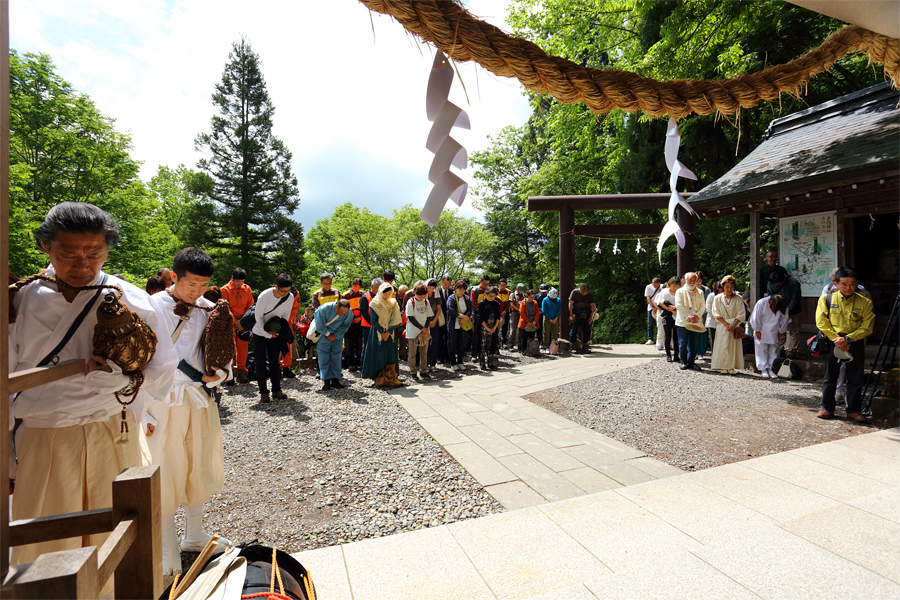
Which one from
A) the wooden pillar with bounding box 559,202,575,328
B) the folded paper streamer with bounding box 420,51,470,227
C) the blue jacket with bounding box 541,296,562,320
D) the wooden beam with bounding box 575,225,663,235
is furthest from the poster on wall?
the folded paper streamer with bounding box 420,51,470,227

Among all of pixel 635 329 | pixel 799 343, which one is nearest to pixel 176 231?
pixel 635 329

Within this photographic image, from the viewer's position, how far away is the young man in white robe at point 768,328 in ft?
25.7

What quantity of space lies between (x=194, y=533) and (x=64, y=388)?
5.74 ft

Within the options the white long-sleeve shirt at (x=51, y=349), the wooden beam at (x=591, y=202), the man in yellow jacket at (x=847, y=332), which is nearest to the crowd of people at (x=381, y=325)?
the wooden beam at (x=591, y=202)

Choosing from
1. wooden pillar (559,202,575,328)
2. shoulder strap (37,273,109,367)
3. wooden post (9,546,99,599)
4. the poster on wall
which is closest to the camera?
wooden post (9,546,99,599)

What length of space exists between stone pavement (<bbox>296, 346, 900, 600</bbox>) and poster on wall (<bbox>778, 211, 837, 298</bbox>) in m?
4.92

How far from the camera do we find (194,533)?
2881 millimetres

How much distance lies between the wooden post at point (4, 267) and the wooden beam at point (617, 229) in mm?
12951

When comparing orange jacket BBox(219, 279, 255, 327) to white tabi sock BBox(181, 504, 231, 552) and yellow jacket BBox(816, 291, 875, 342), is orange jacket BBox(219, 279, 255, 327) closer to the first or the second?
white tabi sock BBox(181, 504, 231, 552)

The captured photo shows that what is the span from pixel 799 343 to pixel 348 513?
8924 mm

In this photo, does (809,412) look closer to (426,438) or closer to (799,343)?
(799,343)

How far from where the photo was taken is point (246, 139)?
24.3 m

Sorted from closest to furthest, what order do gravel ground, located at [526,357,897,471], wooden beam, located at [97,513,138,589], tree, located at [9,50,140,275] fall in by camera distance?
wooden beam, located at [97,513,138,589]
gravel ground, located at [526,357,897,471]
tree, located at [9,50,140,275]

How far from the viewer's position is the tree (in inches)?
586
